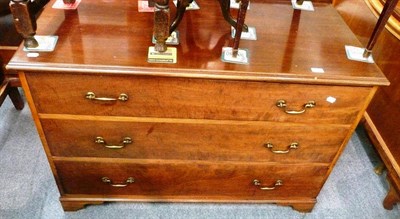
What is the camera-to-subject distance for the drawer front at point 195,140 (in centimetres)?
106

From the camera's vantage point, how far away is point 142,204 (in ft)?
4.66

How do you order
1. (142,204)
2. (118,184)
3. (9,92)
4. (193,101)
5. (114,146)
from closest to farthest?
(193,101) < (114,146) < (118,184) < (142,204) < (9,92)

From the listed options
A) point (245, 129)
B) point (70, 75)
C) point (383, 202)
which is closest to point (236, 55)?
point (245, 129)

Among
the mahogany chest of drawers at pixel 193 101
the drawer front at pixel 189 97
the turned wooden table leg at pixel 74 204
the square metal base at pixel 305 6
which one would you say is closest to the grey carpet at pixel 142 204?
the turned wooden table leg at pixel 74 204

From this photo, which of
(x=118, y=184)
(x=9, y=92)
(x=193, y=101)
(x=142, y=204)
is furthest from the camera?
(x=9, y=92)

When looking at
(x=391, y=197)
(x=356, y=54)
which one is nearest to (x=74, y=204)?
(x=356, y=54)

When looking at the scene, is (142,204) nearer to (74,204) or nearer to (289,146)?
(74,204)

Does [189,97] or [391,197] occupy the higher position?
[189,97]

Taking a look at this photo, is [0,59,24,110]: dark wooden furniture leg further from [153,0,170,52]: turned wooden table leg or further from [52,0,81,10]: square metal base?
[153,0,170,52]: turned wooden table leg

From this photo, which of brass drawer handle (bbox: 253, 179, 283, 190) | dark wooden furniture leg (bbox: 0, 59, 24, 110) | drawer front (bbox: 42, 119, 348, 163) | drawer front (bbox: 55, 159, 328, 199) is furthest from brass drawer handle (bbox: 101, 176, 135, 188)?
dark wooden furniture leg (bbox: 0, 59, 24, 110)

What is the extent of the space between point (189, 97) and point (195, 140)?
19cm

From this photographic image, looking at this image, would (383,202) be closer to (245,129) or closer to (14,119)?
(245,129)

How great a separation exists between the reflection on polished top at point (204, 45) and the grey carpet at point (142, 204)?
0.73m

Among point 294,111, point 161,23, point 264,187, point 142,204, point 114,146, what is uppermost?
point 161,23
